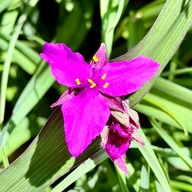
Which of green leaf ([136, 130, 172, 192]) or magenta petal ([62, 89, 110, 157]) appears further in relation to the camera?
green leaf ([136, 130, 172, 192])

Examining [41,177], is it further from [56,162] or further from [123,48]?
[123,48]

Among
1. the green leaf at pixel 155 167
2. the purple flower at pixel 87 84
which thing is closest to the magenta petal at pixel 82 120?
the purple flower at pixel 87 84

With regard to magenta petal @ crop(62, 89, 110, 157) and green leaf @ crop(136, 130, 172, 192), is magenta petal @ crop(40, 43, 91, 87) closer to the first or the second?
magenta petal @ crop(62, 89, 110, 157)

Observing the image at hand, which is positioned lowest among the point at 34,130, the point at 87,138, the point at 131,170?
the point at 131,170

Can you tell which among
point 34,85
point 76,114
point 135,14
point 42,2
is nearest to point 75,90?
point 76,114

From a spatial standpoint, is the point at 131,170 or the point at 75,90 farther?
the point at 131,170

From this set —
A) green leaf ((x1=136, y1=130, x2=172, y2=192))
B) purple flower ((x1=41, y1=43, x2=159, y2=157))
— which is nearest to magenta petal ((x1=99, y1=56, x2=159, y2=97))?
purple flower ((x1=41, y1=43, x2=159, y2=157))

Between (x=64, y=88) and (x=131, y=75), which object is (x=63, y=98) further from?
(x=64, y=88)

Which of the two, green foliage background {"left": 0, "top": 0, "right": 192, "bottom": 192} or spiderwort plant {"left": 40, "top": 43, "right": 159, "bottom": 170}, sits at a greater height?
spiderwort plant {"left": 40, "top": 43, "right": 159, "bottom": 170}
